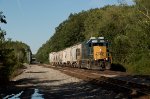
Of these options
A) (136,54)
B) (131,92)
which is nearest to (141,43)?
(136,54)

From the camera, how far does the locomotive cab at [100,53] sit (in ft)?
131

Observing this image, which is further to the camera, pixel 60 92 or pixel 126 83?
pixel 126 83

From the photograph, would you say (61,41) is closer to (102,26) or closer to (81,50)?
(102,26)

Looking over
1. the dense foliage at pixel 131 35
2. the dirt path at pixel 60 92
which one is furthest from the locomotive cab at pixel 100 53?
the dirt path at pixel 60 92

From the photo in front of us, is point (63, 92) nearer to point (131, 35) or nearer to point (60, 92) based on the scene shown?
point (60, 92)

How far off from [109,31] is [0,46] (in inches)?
1702

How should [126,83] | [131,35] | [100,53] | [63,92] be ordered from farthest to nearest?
[131,35] < [100,53] < [126,83] < [63,92]

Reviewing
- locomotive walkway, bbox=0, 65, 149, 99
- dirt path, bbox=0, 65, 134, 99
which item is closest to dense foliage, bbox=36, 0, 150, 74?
dirt path, bbox=0, 65, 134, 99

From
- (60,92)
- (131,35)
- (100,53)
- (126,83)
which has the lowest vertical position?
(60,92)

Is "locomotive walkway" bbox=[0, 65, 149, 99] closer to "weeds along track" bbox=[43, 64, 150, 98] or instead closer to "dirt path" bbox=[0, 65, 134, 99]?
"dirt path" bbox=[0, 65, 134, 99]

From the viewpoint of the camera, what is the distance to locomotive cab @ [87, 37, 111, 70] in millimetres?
39856

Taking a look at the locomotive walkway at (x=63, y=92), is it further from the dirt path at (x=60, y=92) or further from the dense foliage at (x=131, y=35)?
the dense foliage at (x=131, y=35)

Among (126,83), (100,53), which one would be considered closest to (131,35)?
(100,53)

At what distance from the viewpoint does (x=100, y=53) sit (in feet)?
131
